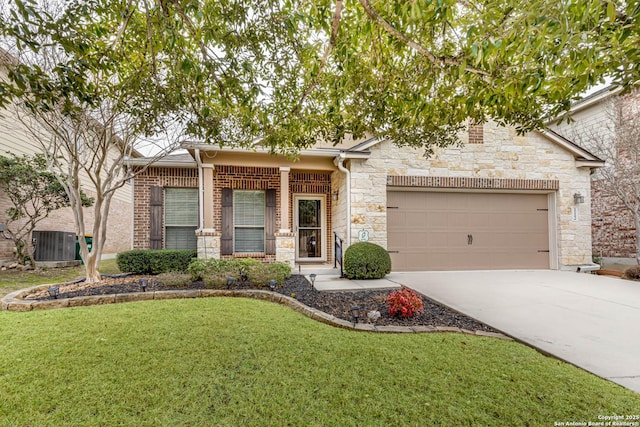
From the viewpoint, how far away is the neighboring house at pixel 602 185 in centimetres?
882

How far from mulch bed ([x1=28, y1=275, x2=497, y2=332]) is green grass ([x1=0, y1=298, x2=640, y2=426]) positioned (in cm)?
55

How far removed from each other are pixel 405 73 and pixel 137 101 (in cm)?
397

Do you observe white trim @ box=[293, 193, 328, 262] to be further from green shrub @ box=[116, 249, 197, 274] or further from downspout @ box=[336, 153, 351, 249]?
green shrub @ box=[116, 249, 197, 274]

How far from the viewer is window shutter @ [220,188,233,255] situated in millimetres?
7941

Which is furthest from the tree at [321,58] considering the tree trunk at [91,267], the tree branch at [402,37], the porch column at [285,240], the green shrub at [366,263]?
the green shrub at [366,263]

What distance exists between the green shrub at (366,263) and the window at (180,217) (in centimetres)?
442

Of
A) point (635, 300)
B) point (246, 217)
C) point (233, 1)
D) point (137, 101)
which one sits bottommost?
point (635, 300)

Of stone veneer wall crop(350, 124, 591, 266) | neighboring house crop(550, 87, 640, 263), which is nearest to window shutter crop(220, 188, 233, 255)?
stone veneer wall crop(350, 124, 591, 266)

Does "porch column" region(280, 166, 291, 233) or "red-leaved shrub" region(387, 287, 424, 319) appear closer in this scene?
"red-leaved shrub" region(387, 287, 424, 319)

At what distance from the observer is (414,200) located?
7.90 metres

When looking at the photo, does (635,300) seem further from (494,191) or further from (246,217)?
(246,217)

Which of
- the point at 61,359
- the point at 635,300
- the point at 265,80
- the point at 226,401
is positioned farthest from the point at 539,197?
the point at 61,359

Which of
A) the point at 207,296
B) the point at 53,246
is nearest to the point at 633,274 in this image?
the point at 207,296

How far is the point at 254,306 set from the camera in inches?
176
